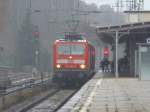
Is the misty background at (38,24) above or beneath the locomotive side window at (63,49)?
above

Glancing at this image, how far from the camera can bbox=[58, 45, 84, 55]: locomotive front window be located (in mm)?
39781

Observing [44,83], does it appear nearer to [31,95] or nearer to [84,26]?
[31,95]

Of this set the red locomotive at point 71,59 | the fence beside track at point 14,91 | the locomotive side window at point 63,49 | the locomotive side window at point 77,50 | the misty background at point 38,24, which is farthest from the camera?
the misty background at point 38,24

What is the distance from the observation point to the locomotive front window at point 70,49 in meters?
39.8

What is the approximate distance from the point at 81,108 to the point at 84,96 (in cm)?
591

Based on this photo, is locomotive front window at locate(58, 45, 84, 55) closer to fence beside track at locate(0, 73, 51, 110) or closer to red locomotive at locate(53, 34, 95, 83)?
red locomotive at locate(53, 34, 95, 83)

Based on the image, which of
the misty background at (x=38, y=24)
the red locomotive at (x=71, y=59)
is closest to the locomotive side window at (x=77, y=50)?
the red locomotive at (x=71, y=59)

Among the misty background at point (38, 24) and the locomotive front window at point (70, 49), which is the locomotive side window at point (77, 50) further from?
the misty background at point (38, 24)

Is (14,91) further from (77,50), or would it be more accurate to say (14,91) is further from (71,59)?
(77,50)

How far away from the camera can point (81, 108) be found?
1986cm

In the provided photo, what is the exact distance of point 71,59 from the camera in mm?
39500

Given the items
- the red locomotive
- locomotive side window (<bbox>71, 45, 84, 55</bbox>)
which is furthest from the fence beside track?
locomotive side window (<bbox>71, 45, 84, 55</bbox>)

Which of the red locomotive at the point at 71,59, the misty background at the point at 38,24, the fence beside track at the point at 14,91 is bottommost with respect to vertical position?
the fence beside track at the point at 14,91

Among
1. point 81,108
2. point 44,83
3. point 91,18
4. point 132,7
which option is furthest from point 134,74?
point 81,108
